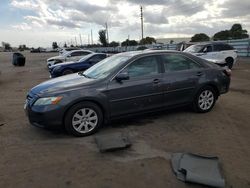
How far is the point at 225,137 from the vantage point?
4773 millimetres

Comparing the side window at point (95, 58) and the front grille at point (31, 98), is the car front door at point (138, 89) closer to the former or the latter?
the front grille at point (31, 98)

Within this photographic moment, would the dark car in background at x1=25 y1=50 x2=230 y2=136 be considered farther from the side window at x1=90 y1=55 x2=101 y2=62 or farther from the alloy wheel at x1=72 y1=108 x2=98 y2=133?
the side window at x1=90 y1=55 x2=101 y2=62

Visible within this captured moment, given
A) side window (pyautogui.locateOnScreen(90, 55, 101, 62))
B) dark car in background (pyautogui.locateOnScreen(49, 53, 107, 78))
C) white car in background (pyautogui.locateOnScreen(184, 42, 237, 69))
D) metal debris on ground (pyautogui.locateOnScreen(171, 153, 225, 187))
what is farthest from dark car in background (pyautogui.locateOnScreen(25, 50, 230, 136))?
white car in background (pyautogui.locateOnScreen(184, 42, 237, 69))

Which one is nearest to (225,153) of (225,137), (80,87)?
(225,137)

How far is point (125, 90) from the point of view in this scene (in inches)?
206

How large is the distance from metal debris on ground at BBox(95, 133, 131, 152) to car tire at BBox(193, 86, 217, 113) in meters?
2.08

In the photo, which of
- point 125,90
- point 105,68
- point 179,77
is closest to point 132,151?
Answer: point 125,90

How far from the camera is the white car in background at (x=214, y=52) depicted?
14602 mm

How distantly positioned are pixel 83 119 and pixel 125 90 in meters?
0.98

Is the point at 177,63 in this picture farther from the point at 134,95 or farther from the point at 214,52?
the point at 214,52

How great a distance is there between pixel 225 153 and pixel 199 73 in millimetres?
2419

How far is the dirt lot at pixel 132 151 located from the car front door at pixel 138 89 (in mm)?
422

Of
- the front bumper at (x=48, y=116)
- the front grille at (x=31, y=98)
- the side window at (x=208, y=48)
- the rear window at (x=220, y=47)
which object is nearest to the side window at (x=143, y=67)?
the front bumper at (x=48, y=116)


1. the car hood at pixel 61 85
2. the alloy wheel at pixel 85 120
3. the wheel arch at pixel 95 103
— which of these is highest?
the car hood at pixel 61 85
